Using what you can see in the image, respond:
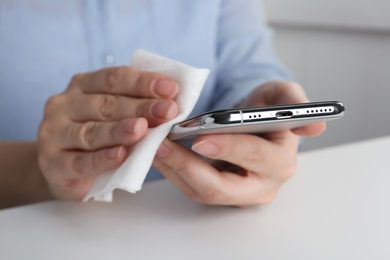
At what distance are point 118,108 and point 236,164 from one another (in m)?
0.10

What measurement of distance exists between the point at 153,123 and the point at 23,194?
0.24 metres

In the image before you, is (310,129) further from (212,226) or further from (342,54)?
(342,54)

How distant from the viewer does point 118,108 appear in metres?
0.37

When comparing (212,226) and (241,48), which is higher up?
(241,48)

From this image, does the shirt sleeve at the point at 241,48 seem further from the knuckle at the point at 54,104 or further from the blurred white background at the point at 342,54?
the blurred white background at the point at 342,54

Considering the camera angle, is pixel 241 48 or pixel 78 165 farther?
pixel 241 48

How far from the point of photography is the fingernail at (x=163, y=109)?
1.06ft

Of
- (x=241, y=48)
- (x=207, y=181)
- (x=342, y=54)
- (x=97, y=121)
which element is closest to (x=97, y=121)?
(x=97, y=121)

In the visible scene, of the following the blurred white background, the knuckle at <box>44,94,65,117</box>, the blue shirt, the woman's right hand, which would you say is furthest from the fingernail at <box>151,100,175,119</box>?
the blurred white background

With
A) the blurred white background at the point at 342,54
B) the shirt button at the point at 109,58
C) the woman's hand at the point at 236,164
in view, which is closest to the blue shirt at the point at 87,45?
the shirt button at the point at 109,58

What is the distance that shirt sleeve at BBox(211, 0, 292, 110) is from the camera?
72 centimetres

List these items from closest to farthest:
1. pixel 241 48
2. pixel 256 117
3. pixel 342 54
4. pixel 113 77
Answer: pixel 256 117
pixel 113 77
pixel 241 48
pixel 342 54

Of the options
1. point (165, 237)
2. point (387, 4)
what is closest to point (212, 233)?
point (165, 237)

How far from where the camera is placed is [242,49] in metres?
0.76
